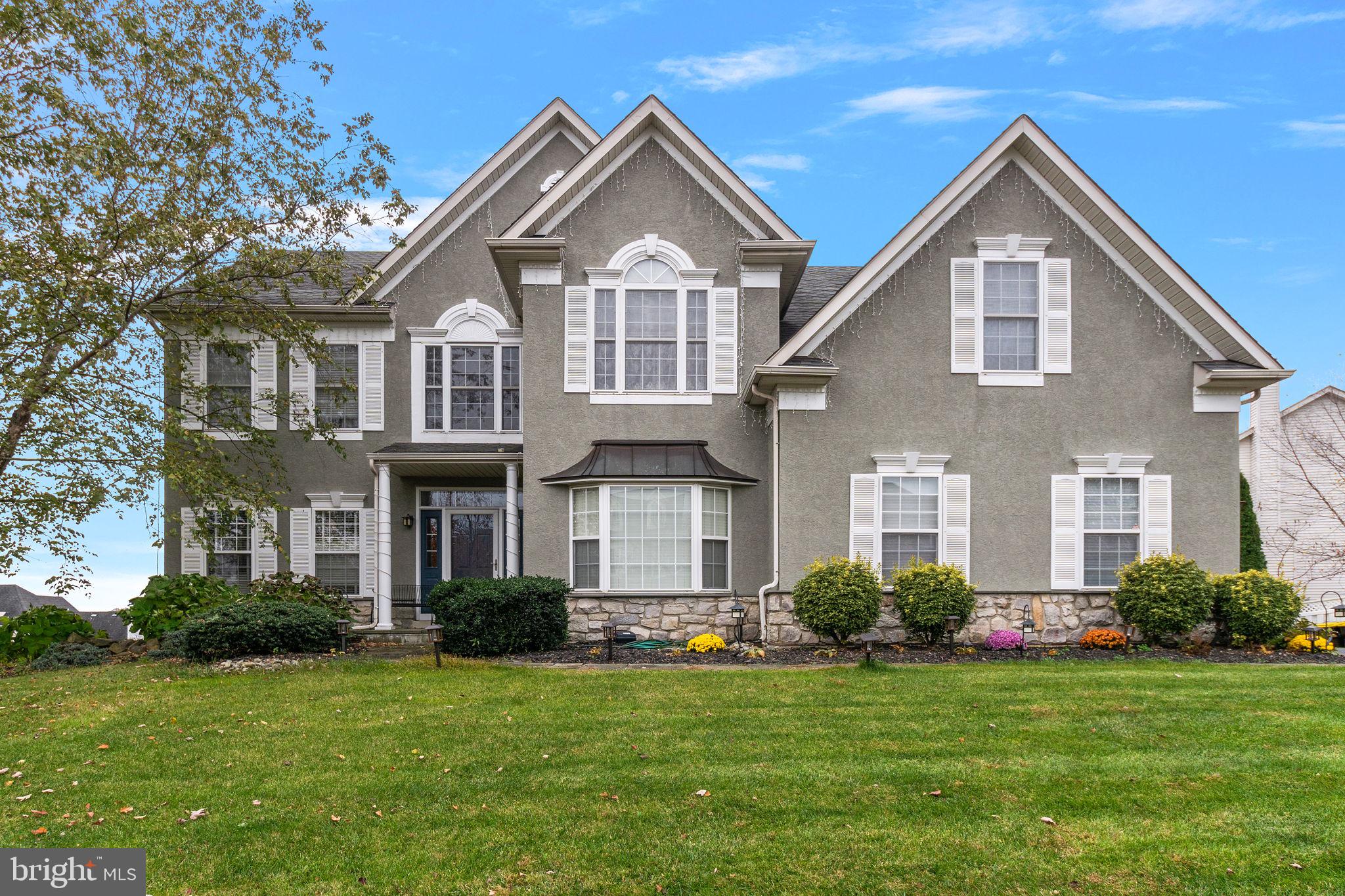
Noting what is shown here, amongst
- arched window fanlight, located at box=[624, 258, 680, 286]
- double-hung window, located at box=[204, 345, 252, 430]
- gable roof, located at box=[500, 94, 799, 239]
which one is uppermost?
gable roof, located at box=[500, 94, 799, 239]

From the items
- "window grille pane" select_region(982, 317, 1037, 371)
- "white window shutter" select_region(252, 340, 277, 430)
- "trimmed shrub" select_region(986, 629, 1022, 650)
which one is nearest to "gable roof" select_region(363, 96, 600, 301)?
"white window shutter" select_region(252, 340, 277, 430)

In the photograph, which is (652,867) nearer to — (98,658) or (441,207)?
(98,658)

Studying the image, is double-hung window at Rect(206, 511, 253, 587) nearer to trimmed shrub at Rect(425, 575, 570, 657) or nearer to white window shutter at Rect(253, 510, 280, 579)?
white window shutter at Rect(253, 510, 280, 579)

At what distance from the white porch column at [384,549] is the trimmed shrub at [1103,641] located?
36.2 ft

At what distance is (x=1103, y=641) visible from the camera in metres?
13.4

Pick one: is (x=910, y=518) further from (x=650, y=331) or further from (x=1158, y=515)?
(x=650, y=331)

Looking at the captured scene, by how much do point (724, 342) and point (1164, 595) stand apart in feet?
24.0

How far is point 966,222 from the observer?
14.0m

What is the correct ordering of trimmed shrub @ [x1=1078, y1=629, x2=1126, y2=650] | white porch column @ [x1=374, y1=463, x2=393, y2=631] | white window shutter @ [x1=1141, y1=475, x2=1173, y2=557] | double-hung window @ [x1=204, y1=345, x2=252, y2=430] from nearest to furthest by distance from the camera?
1. trimmed shrub @ [x1=1078, y1=629, x2=1126, y2=650]
2. white window shutter @ [x1=1141, y1=475, x2=1173, y2=557]
3. white porch column @ [x1=374, y1=463, x2=393, y2=631]
4. double-hung window @ [x1=204, y1=345, x2=252, y2=430]

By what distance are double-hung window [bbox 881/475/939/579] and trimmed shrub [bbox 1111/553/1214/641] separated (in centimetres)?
272

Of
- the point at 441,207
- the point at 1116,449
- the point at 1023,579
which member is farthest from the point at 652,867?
the point at 441,207

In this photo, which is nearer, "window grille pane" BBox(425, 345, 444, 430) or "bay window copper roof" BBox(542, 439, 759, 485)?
"bay window copper roof" BBox(542, 439, 759, 485)

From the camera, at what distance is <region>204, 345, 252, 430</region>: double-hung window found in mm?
16078

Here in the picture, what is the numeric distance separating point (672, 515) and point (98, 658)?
8756mm
